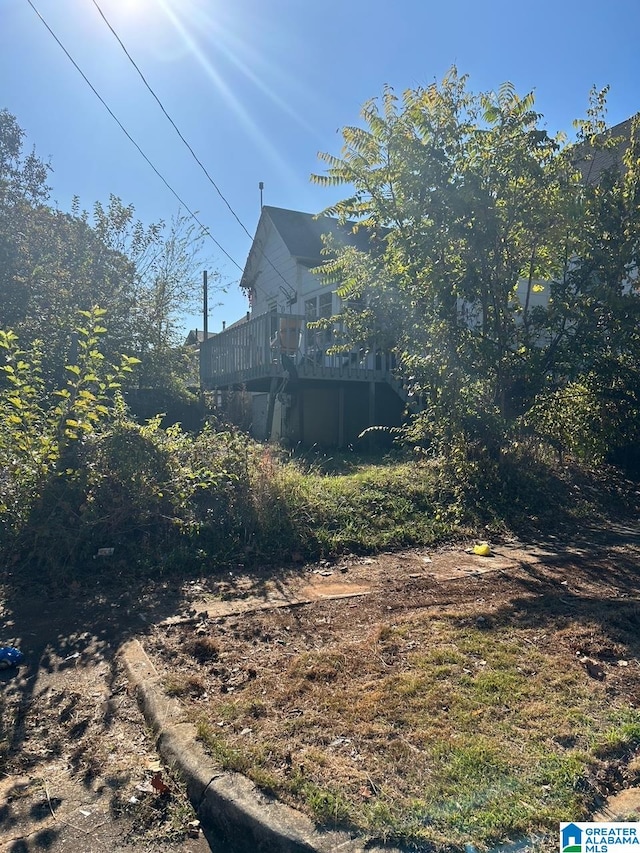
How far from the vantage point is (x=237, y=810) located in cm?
215

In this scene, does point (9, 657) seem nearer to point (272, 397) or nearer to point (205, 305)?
point (272, 397)

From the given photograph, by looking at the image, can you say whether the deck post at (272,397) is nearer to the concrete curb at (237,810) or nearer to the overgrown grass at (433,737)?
the overgrown grass at (433,737)

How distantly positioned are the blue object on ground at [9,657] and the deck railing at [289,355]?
8925 mm

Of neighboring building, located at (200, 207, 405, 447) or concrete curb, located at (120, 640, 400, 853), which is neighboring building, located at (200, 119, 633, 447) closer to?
neighboring building, located at (200, 207, 405, 447)

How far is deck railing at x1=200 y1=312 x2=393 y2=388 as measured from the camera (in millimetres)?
12250

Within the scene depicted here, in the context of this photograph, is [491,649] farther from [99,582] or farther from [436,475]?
[436,475]

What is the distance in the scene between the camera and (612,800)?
2.18 m

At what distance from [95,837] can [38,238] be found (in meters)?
13.3

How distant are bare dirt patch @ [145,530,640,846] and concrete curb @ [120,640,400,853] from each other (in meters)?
0.07

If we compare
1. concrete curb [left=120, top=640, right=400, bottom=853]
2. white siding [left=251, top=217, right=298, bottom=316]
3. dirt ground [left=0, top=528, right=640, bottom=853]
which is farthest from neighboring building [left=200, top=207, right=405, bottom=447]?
concrete curb [left=120, top=640, right=400, bottom=853]

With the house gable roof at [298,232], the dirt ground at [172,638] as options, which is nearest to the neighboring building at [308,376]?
the house gable roof at [298,232]

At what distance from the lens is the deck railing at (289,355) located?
12.2m

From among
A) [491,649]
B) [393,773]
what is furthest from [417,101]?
[393,773]

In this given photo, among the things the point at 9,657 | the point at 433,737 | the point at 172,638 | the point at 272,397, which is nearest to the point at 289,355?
the point at 272,397
